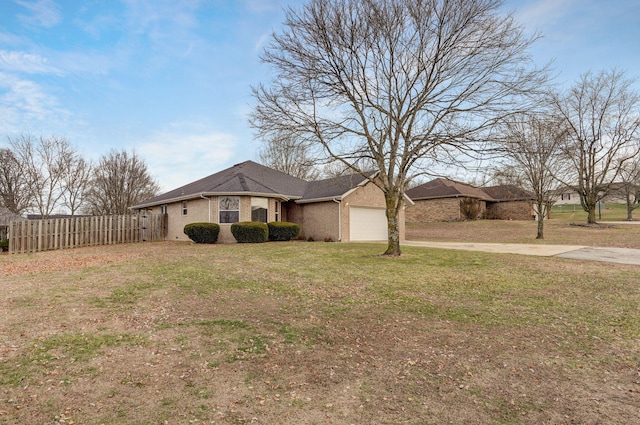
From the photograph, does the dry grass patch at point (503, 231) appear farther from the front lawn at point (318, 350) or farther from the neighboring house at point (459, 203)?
the front lawn at point (318, 350)

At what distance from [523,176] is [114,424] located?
2295 centimetres

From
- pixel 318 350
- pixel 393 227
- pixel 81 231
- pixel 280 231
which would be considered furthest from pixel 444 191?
pixel 318 350

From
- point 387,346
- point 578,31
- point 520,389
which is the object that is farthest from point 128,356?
point 578,31

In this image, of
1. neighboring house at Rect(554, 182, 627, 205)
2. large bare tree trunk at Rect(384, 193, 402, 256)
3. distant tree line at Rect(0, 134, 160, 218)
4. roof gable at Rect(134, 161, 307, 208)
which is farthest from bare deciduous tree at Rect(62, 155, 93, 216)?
neighboring house at Rect(554, 182, 627, 205)

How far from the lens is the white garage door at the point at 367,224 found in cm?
2075

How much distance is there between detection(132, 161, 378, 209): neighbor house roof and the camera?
63.0 ft

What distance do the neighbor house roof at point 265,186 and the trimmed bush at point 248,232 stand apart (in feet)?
6.11

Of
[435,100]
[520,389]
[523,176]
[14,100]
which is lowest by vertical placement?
[520,389]

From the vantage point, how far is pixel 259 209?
64.6ft

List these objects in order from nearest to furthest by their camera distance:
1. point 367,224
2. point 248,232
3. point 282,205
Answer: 1. point 248,232
2. point 367,224
3. point 282,205

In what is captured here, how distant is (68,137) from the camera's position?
26.0 meters

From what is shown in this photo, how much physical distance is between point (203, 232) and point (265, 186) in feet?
15.3

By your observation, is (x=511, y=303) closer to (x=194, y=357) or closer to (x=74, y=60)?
(x=194, y=357)

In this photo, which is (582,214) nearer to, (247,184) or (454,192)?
(454,192)
